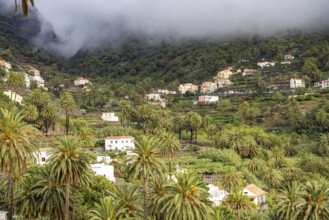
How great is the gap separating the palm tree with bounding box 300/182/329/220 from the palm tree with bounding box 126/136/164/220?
12.9m

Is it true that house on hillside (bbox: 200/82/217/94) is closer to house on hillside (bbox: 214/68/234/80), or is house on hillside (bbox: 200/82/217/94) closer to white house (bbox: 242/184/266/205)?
house on hillside (bbox: 214/68/234/80)

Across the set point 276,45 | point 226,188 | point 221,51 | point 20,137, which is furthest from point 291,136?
point 221,51

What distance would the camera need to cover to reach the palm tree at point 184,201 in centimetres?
2900

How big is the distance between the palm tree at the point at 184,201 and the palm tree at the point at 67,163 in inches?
302

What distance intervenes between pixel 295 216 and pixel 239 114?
80.7m

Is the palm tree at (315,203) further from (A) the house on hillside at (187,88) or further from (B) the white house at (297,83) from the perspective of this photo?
(A) the house on hillside at (187,88)

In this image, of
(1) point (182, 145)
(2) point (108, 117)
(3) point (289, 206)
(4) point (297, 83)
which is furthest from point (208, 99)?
(3) point (289, 206)

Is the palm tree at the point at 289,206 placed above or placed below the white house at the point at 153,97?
below

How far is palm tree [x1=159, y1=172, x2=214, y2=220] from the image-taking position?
95.1ft

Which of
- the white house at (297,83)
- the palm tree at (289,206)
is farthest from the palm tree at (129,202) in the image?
the white house at (297,83)

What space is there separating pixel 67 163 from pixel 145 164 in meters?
6.57

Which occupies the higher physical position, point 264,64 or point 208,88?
point 264,64

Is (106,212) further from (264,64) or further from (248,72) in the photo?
(264,64)

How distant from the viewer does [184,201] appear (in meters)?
29.2
